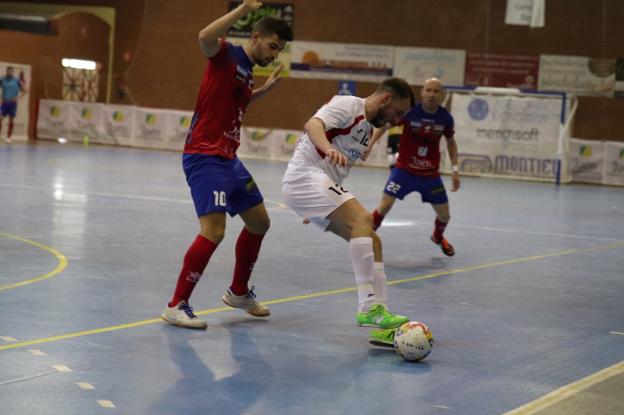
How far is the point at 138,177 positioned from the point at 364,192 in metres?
4.89

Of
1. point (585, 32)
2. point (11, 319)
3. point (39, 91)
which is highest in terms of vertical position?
point (585, 32)

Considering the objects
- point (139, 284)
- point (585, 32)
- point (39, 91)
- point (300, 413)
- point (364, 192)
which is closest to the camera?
point (300, 413)

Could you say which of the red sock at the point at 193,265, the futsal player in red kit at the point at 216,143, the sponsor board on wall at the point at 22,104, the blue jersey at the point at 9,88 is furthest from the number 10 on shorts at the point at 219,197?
the sponsor board on wall at the point at 22,104

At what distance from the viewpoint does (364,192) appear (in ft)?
71.1

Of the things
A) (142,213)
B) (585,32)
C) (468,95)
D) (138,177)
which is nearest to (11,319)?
(142,213)

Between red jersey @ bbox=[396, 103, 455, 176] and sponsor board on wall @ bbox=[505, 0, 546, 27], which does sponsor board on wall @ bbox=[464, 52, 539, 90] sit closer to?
sponsor board on wall @ bbox=[505, 0, 546, 27]

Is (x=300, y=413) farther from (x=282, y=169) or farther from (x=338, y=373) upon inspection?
(x=282, y=169)

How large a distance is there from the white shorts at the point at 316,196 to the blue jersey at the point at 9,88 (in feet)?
88.3

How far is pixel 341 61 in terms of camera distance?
118 ft

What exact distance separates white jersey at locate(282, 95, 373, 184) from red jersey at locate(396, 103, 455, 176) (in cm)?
495

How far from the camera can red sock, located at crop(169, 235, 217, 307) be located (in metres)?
7.23

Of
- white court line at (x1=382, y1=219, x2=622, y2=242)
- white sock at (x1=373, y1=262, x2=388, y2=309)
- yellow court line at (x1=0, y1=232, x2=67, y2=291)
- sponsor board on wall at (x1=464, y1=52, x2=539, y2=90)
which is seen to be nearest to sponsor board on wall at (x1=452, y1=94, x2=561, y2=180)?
sponsor board on wall at (x1=464, y1=52, x2=539, y2=90)

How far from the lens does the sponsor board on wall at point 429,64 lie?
113 ft

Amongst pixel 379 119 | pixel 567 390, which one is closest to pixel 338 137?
pixel 379 119
